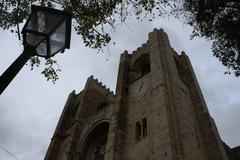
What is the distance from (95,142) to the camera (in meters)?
18.6

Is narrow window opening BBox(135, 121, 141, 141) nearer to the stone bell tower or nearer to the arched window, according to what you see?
the stone bell tower

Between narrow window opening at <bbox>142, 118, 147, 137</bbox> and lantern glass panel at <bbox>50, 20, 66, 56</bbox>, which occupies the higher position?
narrow window opening at <bbox>142, 118, 147, 137</bbox>

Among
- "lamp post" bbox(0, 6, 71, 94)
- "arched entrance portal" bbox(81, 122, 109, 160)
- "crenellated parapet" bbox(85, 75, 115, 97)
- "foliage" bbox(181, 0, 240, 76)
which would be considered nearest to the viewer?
"lamp post" bbox(0, 6, 71, 94)

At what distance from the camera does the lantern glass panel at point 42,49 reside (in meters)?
2.99

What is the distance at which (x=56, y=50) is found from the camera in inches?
120

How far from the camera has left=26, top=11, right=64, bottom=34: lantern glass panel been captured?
9.71ft

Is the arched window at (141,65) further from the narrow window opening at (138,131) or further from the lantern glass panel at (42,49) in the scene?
the lantern glass panel at (42,49)

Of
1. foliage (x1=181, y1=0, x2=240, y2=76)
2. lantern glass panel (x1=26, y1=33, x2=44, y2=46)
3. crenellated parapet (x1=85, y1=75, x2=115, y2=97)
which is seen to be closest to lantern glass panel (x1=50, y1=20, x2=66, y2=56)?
lantern glass panel (x1=26, y1=33, x2=44, y2=46)

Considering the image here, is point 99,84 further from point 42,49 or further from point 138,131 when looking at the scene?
point 42,49

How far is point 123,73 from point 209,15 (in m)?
10.4

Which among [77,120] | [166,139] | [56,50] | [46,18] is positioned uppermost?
[77,120]

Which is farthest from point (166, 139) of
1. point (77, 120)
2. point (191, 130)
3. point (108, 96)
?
point (108, 96)

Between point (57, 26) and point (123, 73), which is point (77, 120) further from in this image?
point (57, 26)

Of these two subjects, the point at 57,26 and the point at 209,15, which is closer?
the point at 57,26
